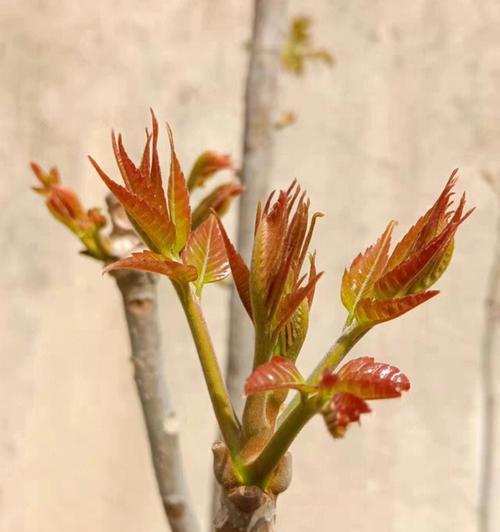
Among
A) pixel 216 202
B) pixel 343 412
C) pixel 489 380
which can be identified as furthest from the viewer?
pixel 489 380

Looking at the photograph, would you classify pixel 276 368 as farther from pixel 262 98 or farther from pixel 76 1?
pixel 76 1

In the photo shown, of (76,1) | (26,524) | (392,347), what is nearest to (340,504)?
(392,347)

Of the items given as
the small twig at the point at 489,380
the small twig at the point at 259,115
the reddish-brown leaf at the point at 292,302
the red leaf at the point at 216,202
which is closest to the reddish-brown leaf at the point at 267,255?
the reddish-brown leaf at the point at 292,302

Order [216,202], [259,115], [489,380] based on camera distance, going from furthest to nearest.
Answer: [489,380] < [259,115] < [216,202]

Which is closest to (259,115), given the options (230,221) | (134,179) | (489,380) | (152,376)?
(152,376)

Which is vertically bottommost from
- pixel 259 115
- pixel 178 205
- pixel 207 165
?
pixel 178 205

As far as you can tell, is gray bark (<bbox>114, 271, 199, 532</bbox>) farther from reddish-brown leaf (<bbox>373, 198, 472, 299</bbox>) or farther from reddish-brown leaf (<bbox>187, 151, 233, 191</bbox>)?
reddish-brown leaf (<bbox>373, 198, 472, 299</bbox>)

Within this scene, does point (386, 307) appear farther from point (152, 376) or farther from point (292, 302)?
point (152, 376)

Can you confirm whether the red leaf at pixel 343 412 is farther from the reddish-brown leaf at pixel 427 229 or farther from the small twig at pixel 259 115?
the small twig at pixel 259 115
